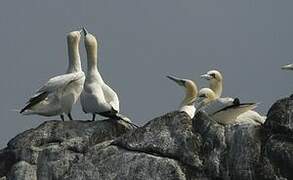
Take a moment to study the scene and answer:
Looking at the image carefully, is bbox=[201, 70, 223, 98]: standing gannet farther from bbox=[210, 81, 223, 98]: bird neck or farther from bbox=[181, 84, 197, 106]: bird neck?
bbox=[181, 84, 197, 106]: bird neck

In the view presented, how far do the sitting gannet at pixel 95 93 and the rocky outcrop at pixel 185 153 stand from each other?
1.32 metres

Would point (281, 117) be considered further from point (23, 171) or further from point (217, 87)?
point (217, 87)

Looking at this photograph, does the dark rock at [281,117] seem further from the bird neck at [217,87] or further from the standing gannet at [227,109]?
the bird neck at [217,87]

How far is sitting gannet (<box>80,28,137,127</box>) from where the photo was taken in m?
16.0

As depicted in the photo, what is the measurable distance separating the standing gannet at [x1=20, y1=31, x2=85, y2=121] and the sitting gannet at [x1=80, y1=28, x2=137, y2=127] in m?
0.32

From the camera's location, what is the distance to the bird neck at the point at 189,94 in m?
20.3

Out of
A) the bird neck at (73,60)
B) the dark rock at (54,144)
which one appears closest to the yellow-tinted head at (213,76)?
the bird neck at (73,60)

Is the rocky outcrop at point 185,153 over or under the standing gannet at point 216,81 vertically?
over

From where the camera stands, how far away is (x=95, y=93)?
53.4ft

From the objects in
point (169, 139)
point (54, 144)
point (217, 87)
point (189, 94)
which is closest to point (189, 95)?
point (189, 94)

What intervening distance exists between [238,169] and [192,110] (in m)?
6.96

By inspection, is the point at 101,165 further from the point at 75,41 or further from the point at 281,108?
the point at 75,41

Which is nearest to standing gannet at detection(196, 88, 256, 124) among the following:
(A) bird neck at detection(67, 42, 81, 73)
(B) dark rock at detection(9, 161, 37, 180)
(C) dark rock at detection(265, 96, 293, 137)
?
(A) bird neck at detection(67, 42, 81, 73)

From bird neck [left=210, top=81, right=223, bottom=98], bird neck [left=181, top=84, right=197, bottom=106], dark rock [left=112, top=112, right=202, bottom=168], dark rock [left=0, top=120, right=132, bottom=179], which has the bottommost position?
bird neck [left=210, top=81, right=223, bottom=98]
